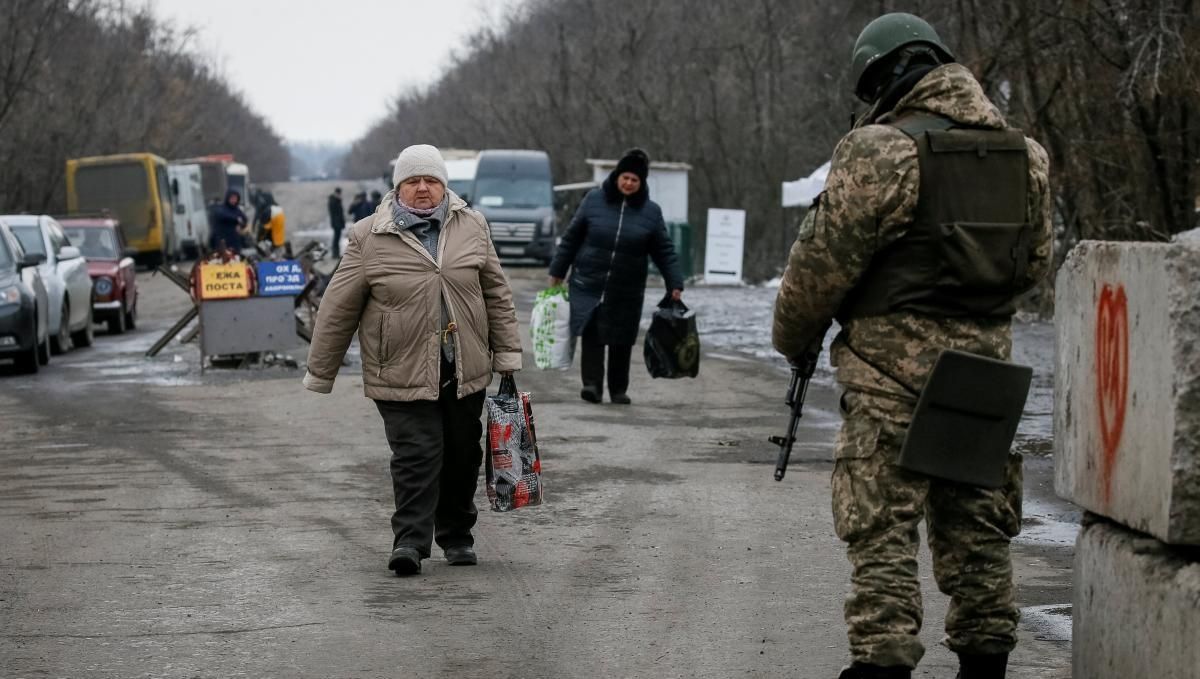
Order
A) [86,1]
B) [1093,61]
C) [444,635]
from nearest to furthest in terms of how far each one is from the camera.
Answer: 1. [444,635]
2. [1093,61]
3. [86,1]

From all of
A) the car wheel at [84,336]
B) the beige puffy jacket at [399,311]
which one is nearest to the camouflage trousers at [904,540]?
the beige puffy jacket at [399,311]

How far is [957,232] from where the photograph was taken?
4.91 meters

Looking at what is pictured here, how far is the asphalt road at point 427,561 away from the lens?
6.25m

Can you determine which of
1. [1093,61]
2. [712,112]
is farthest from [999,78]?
[712,112]

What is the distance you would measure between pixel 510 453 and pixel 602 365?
6.39 meters

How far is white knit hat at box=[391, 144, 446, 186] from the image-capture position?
773 cm

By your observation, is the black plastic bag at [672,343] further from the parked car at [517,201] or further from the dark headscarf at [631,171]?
the parked car at [517,201]

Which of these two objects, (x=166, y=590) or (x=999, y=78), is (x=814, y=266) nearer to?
(x=166, y=590)

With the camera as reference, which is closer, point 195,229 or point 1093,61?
point 1093,61

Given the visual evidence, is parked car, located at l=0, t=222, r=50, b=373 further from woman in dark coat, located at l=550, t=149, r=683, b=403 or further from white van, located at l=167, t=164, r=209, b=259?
white van, located at l=167, t=164, r=209, b=259

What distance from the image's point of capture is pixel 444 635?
654 cm

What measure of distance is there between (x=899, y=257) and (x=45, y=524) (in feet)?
18.4

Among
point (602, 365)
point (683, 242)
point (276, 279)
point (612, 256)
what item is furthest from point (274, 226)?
point (612, 256)

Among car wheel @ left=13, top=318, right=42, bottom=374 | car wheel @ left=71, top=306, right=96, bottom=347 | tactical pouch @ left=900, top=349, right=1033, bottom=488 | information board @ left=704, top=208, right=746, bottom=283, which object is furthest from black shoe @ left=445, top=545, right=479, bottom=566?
information board @ left=704, top=208, right=746, bottom=283
